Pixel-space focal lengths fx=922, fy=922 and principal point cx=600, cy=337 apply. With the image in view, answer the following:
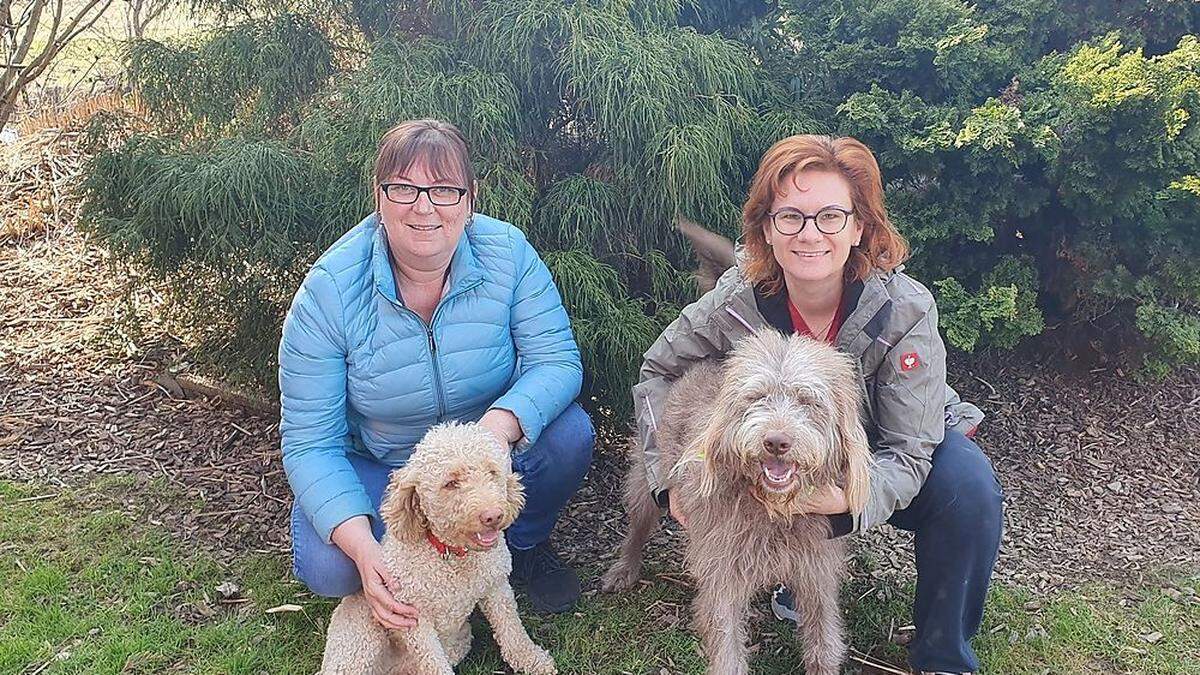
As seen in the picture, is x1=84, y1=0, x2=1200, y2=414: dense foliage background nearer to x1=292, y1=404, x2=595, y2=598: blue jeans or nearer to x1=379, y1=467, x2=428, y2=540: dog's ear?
x1=292, y1=404, x2=595, y2=598: blue jeans

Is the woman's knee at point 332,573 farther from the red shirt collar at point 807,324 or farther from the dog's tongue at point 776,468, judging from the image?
the red shirt collar at point 807,324

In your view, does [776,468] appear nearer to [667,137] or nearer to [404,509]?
[404,509]

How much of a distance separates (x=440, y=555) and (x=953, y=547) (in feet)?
5.43

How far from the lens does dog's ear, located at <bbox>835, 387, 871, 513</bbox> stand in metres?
2.57

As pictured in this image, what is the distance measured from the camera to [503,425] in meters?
3.22

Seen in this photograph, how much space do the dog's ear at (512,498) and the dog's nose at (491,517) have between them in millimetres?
37

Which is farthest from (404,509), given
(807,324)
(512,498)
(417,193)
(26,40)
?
(26,40)

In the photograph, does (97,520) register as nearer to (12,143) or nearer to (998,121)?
(998,121)

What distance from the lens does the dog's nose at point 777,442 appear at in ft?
8.01

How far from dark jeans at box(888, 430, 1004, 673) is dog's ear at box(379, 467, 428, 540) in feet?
5.25

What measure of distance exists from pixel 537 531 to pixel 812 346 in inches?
62.4

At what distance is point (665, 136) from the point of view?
3975 mm

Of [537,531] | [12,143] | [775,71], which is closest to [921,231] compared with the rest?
[775,71]

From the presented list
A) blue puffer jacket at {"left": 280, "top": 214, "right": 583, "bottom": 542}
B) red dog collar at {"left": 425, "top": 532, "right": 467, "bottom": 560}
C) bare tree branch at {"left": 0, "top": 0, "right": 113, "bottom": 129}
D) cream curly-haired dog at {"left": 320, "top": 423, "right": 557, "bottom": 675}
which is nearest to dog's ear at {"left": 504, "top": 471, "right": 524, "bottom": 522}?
cream curly-haired dog at {"left": 320, "top": 423, "right": 557, "bottom": 675}
